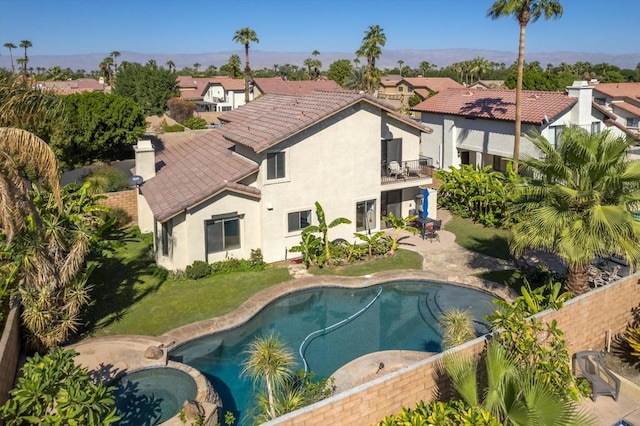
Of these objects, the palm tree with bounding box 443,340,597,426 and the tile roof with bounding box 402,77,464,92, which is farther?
the tile roof with bounding box 402,77,464,92

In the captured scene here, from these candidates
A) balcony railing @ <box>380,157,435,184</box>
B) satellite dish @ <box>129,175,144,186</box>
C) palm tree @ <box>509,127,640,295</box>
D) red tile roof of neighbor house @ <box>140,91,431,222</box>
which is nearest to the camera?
palm tree @ <box>509,127,640,295</box>

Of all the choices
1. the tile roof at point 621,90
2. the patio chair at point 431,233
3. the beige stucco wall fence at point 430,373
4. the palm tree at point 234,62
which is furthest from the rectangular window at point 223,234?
the palm tree at point 234,62

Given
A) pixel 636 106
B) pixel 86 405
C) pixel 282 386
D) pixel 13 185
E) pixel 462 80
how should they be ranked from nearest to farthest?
pixel 86 405, pixel 282 386, pixel 13 185, pixel 636 106, pixel 462 80

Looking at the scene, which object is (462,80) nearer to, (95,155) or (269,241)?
(95,155)

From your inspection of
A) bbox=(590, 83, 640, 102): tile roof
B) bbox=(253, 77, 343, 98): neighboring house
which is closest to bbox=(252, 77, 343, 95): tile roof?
bbox=(253, 77, 343, 98): neighboring house

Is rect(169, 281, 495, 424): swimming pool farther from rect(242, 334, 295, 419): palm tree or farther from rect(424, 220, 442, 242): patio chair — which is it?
rect(424, 220, 442, 242): patio chair

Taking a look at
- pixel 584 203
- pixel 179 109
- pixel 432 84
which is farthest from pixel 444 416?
pixel 432 84

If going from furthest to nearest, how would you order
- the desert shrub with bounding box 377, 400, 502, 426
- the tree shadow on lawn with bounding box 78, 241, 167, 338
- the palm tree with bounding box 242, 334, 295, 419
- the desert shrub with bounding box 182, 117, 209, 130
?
1. the desert shrub with bounding box 182, 117, 209, 130
2. the tree shadow on lawn with bounding box 78, 241, 167, 338
3. the palm tree with bounding box 242, 334, 295, 419
4. the desert shrub with bounding box 377, 400, 502, 426

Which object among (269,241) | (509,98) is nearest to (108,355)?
(269,241)
